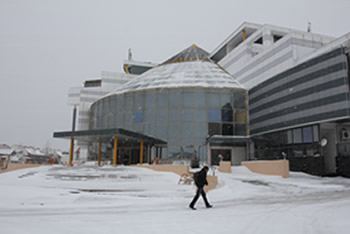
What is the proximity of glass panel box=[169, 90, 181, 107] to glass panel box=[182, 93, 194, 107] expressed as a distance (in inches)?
26.6

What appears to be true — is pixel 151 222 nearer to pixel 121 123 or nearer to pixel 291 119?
pixel 291 119

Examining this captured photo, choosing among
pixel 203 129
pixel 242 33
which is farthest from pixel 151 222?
pixel 242 33

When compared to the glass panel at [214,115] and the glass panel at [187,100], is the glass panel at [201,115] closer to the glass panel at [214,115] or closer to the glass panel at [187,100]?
the glass panel at [214,115]

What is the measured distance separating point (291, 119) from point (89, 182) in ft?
74.7

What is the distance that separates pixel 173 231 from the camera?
6.21m

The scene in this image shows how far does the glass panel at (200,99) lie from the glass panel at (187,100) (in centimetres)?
67

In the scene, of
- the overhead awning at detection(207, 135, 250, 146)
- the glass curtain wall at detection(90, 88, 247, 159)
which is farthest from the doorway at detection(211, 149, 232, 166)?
the glass curtain wall at detection(90, 88, 247, 159)

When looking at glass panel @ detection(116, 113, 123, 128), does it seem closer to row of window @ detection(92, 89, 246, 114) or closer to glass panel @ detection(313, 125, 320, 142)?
row of window @ detection(92, 89, 246, 114)

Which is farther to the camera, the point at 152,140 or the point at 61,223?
the point at 152,140

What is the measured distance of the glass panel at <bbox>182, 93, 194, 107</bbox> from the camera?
39.8 m

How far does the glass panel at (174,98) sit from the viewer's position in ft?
131

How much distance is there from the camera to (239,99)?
40.8 m

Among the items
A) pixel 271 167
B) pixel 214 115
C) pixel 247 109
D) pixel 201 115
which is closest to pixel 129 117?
pixel 201 115

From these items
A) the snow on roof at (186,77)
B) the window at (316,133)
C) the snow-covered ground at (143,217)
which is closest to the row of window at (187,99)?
the snow on roof at (186,77)
